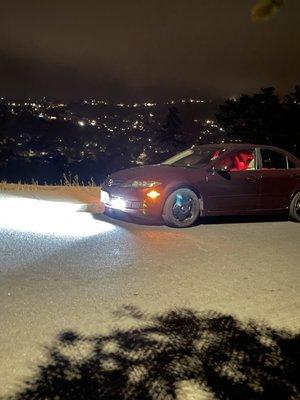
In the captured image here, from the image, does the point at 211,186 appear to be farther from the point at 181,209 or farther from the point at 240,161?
the point at 240,161

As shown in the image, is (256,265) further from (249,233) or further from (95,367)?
(95,367)

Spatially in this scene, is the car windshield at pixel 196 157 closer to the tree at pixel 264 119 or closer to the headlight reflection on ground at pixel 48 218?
the headlight reflection on ground at pixel 48 218

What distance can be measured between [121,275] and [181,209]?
11.5 ft

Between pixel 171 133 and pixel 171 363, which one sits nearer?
pixel 171 363

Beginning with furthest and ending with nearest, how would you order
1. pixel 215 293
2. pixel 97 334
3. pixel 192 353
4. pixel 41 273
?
pixel 41 273 → pixel 215 293 → pixel 97 334 → pixel 192 353

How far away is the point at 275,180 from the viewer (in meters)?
10.2

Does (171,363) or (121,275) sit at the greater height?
(121,275)

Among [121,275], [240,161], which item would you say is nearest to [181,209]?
[240,161]

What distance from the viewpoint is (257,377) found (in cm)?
355

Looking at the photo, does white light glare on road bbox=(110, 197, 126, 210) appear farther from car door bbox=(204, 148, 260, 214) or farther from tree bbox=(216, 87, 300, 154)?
tree bbox=(216, 87, 300, 154)

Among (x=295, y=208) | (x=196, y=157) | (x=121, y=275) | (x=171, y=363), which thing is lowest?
(x=171, y=363)

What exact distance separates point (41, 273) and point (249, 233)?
406cm

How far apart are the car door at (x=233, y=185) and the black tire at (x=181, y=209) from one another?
0.28m

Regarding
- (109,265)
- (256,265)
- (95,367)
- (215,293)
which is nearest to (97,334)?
(95,367)
